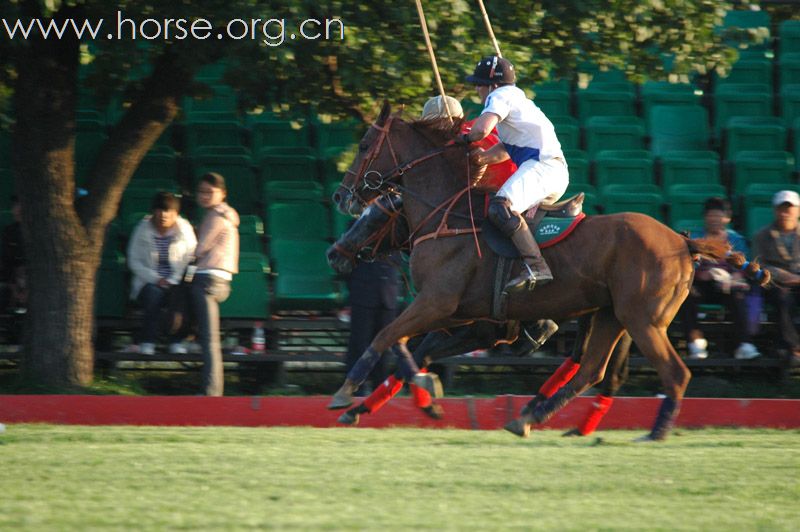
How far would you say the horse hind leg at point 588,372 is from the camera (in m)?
7.93

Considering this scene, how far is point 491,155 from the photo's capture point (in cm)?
805

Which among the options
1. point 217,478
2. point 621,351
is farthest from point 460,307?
point 217,478

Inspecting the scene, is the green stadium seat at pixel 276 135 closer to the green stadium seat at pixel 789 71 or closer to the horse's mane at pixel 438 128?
the horse's mane at pixel 438 128

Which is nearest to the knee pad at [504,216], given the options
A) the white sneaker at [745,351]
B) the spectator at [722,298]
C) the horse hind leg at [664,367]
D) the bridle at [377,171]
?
the bridle at [377,171]

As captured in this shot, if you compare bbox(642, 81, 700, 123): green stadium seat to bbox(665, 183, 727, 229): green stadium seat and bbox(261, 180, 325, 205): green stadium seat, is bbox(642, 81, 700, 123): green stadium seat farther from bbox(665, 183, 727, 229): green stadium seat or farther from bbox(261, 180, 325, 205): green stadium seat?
bbox(261, 180, 325, 205): green stadium seat

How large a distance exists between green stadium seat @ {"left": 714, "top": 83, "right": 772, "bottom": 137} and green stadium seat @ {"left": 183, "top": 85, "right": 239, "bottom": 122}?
5068 millimetres

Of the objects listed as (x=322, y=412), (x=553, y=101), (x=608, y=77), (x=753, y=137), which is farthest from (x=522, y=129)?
(x=608, y=77)

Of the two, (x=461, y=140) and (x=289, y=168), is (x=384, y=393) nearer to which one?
(x=461, y=140)

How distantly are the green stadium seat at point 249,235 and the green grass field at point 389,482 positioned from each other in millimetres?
3360

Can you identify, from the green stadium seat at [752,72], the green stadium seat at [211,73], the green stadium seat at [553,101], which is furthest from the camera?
the green stadium seat at [752,72]

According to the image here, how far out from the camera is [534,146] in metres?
7.90

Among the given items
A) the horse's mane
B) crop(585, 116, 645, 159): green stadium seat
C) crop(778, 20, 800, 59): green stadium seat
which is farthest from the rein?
crop(778, 20, 800, 59): green stadium seat

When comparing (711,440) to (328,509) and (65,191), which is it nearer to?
(328,509)

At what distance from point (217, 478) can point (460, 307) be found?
2.35m
